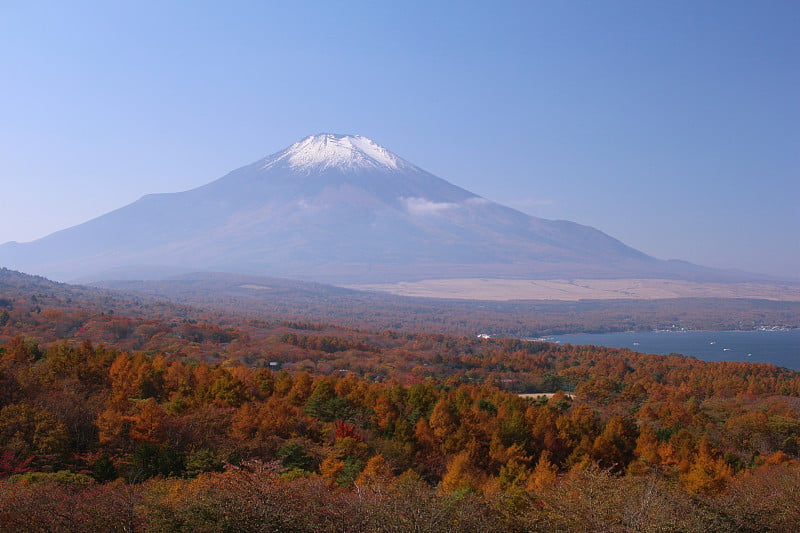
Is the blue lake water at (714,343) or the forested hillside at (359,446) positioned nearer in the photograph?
the forested hillside at (359,446)

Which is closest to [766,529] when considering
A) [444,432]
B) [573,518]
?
[573,518]

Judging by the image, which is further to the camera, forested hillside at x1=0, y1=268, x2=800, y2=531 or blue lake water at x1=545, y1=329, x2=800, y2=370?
blue lake water at x1=545, y1=329, x2=800, y2=370

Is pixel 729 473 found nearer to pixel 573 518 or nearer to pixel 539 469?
pixel 539 469

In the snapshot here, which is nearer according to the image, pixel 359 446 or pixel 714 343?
pixel 359 446

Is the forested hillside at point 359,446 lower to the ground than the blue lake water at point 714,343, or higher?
higher

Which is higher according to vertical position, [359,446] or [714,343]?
[359,446]
